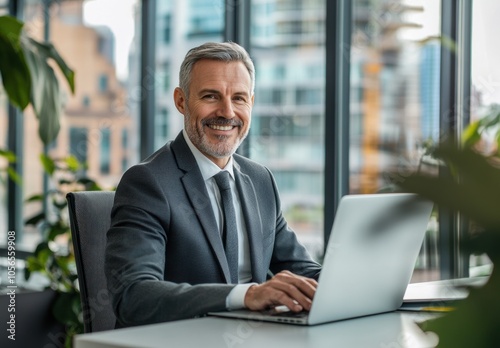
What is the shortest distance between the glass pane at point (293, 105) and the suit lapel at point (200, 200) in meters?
1.49

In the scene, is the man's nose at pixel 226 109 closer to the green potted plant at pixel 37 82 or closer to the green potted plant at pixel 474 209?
the green potted plant at pixel 37 82

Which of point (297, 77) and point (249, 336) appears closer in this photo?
point (249, 336)

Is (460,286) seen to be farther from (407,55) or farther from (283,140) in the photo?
(283,140)

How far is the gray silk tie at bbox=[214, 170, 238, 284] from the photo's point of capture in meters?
1.96

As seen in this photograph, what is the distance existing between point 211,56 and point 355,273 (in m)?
0.92

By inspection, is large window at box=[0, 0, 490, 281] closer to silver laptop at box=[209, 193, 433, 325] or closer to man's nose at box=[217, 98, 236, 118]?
man's nose at box=[217, 98, 236, 118]

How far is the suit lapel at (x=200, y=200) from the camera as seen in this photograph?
74.9 inches

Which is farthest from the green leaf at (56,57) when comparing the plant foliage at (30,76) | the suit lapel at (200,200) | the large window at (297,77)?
the suit lapel at (200,200)

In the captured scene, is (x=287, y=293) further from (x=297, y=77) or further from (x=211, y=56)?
(x=297, y=77)

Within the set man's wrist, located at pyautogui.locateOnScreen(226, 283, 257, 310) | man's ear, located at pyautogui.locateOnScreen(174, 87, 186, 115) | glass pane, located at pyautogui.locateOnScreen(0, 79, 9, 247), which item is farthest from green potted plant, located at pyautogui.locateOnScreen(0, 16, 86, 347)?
Answer: glass pane, located at pyautogui.locateOnScreen(0, 79, 9, 247)

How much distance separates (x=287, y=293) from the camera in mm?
1446

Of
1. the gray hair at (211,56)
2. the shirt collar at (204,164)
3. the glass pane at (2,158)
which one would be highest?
the gray hair at (211,56)

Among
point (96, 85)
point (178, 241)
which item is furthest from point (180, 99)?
point (96, 85)

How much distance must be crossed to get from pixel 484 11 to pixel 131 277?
1.85m
